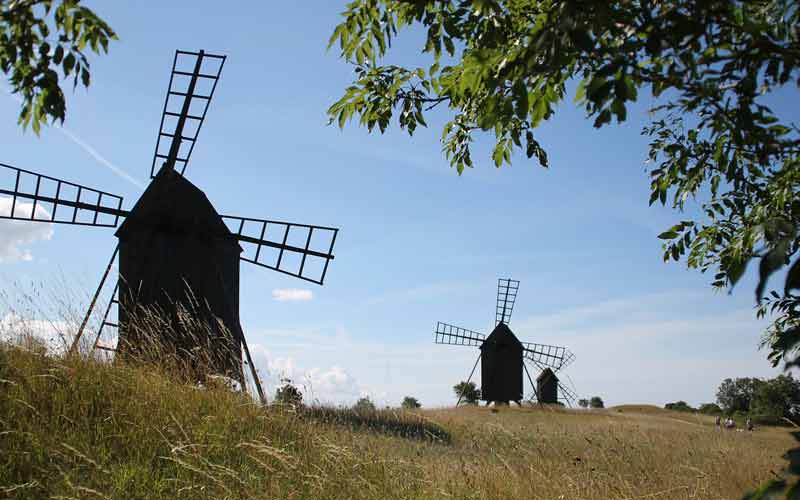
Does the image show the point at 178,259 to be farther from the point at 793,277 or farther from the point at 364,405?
the point at 793,277

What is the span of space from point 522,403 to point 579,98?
29647 mm

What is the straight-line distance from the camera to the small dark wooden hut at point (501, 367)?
1230 inches

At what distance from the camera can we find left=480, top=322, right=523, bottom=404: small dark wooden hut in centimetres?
3125

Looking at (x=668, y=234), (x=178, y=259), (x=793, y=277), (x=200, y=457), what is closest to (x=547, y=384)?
(x=178, y=259)

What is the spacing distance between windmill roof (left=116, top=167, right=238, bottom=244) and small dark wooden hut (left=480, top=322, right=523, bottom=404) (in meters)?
19.1

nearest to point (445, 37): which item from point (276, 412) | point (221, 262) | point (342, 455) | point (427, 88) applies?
point (427, 88)

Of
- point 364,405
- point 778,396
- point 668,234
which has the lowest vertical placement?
point 364,405

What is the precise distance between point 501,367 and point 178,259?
20.2 m

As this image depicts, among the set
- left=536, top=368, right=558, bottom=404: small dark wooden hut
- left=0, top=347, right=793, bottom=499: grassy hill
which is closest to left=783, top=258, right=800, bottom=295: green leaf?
left=0, top=347, right=793, bottom=499: grassy hill

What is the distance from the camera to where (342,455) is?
681cm

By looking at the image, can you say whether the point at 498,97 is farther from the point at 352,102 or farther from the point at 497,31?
the point at 352,102

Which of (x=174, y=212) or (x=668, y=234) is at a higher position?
(x=174, y=212)

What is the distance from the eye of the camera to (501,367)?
3159 centimetres

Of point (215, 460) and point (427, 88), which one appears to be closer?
point (427, 88)
